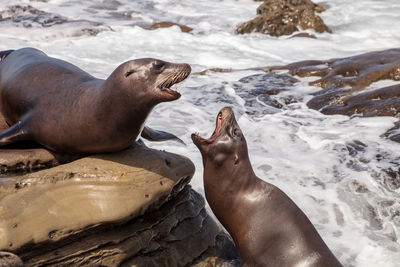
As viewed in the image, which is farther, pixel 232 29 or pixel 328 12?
pixel 328 12

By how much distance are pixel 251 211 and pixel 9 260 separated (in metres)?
2.13

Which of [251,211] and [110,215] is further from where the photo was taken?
[251,211]

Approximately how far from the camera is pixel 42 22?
1845 centimetres

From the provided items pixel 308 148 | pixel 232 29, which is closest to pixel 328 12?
pixel 232 29

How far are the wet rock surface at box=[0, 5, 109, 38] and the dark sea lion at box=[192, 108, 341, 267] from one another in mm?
13259

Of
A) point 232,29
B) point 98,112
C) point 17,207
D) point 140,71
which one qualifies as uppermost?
point 140,71

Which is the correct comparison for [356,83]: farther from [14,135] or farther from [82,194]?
[82,194]

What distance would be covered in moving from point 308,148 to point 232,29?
12546 mm

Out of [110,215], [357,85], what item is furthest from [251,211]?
[357,85]

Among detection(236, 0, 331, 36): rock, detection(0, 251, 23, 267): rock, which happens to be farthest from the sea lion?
detection(236, 0, 331, 36): rock

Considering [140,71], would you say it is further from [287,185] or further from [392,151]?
[392,151]

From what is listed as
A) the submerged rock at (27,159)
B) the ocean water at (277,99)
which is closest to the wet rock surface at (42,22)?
the ocean water at (277,99)

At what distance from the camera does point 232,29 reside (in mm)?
20141

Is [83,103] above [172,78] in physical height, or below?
below
